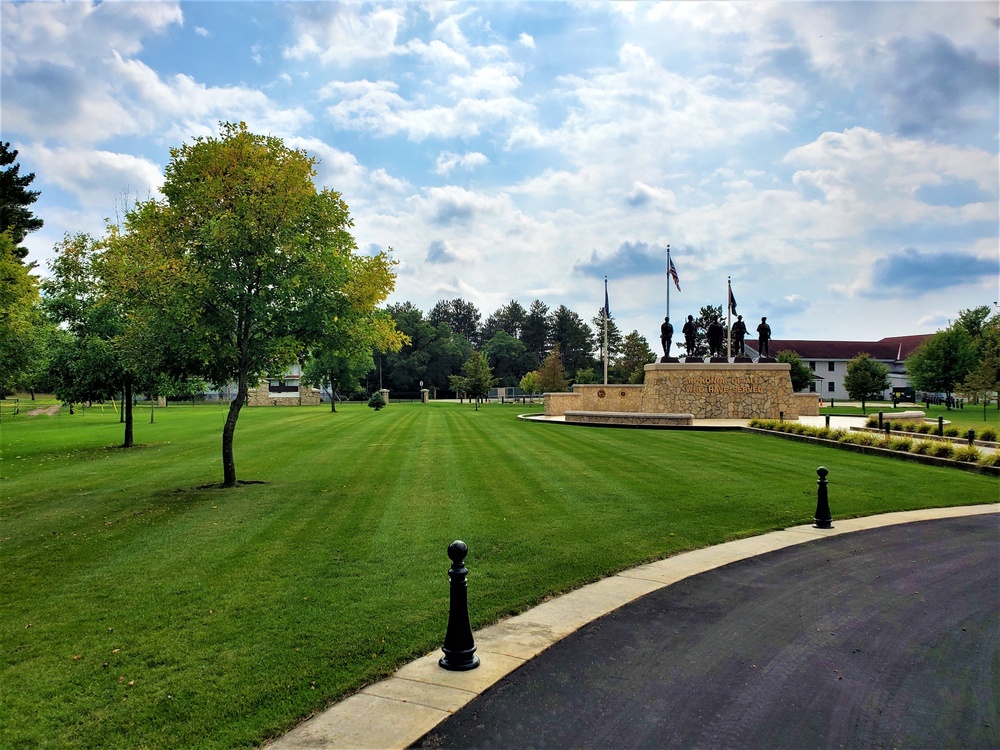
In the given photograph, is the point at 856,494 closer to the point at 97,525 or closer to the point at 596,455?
the point at 596,455

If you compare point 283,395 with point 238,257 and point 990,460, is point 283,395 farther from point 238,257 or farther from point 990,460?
point 990,460

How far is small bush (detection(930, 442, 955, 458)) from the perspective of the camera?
15.5m

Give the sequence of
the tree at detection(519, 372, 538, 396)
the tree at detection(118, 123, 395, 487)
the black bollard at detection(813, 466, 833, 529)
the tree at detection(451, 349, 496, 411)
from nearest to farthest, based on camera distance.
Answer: the black bollard at detection(813, 466, 833, 529) → the tree at detection(118, 123, 395, 487) → the tree at detection(451, 349, 496, 411) → the tree at detection(519, 372, 538, 396)

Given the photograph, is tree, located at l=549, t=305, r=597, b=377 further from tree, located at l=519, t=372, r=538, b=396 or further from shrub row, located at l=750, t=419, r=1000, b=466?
shrub row, located at l=750, t=419, r=1000, b=466

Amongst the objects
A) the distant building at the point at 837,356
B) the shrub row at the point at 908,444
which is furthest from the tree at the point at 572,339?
the shrub row at the point at 908,444

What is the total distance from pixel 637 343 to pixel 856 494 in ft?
194

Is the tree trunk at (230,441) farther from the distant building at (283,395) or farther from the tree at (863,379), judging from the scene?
the distant building at (283,395)

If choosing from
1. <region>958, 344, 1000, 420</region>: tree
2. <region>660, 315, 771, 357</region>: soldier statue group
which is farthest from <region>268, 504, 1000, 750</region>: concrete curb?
<region>958, 344, 1000, 420</region>: tree

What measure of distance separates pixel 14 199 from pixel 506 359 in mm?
71044

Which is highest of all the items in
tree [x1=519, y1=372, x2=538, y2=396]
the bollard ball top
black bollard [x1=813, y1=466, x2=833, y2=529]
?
tree [x1=519, y1=372, x2=538, y2=396]

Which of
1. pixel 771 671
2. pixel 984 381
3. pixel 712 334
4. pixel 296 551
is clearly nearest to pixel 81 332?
pixel 296 551

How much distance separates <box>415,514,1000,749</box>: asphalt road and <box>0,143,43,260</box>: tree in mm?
41418

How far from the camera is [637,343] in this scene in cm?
6988

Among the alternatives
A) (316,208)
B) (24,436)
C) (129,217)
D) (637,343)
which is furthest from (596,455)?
(637,343)
